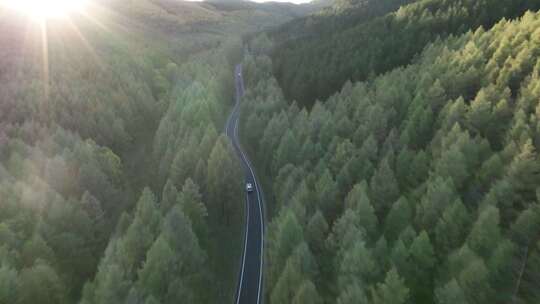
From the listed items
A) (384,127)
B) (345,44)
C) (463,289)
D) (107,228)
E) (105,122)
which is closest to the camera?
(463,289)

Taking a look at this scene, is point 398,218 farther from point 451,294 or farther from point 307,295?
point 307,295

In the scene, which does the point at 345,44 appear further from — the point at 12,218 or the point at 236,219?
the point at 12,218

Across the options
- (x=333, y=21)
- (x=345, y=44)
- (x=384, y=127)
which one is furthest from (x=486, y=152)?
(x=333, y=21)

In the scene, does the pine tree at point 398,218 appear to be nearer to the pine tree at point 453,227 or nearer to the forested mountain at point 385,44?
the pine tree at point 453,227

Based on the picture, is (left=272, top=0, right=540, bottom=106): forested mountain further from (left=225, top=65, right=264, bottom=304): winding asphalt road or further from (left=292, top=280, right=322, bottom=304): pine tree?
(left=292, top=280, right=322, bottom=304): pine tree

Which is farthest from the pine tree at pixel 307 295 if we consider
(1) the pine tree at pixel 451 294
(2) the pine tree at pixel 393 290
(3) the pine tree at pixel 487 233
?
(3) the pine tree at pixel 487 233
